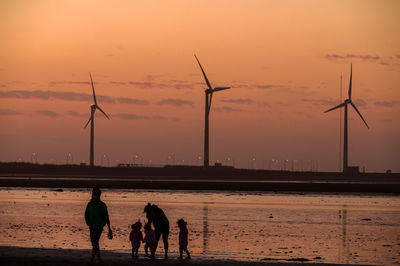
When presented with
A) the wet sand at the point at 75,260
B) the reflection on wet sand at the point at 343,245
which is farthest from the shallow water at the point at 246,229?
the wet sand at the point at 75,260

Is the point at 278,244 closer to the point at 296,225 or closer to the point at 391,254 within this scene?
the point at 391,254

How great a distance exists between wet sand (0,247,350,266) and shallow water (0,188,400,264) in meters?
2.69

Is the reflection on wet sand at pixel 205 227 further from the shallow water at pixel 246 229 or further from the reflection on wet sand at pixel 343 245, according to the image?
the reflection on wet sand at pixel 343 245

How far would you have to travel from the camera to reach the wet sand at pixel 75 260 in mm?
29281

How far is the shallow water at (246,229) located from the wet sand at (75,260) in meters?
2.69

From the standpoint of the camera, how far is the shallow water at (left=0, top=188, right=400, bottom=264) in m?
36.8

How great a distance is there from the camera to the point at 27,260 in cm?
2969

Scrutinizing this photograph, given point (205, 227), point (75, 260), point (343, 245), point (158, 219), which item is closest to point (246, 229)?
point (205, 227)

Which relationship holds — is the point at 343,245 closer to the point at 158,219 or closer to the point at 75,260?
the point at 158,219

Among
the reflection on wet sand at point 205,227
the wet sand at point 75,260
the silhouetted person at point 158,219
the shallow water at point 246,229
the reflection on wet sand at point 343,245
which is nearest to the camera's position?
the wet sand at point 75,260

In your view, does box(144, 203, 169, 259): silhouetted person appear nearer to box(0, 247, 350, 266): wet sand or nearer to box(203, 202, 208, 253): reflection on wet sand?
box(0, 247, 350, 266): wet sand

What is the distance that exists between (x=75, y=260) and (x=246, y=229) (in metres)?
19.6

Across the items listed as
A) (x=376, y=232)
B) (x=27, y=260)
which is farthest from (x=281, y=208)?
(x=27, y=260)

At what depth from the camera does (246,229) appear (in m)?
48.6
